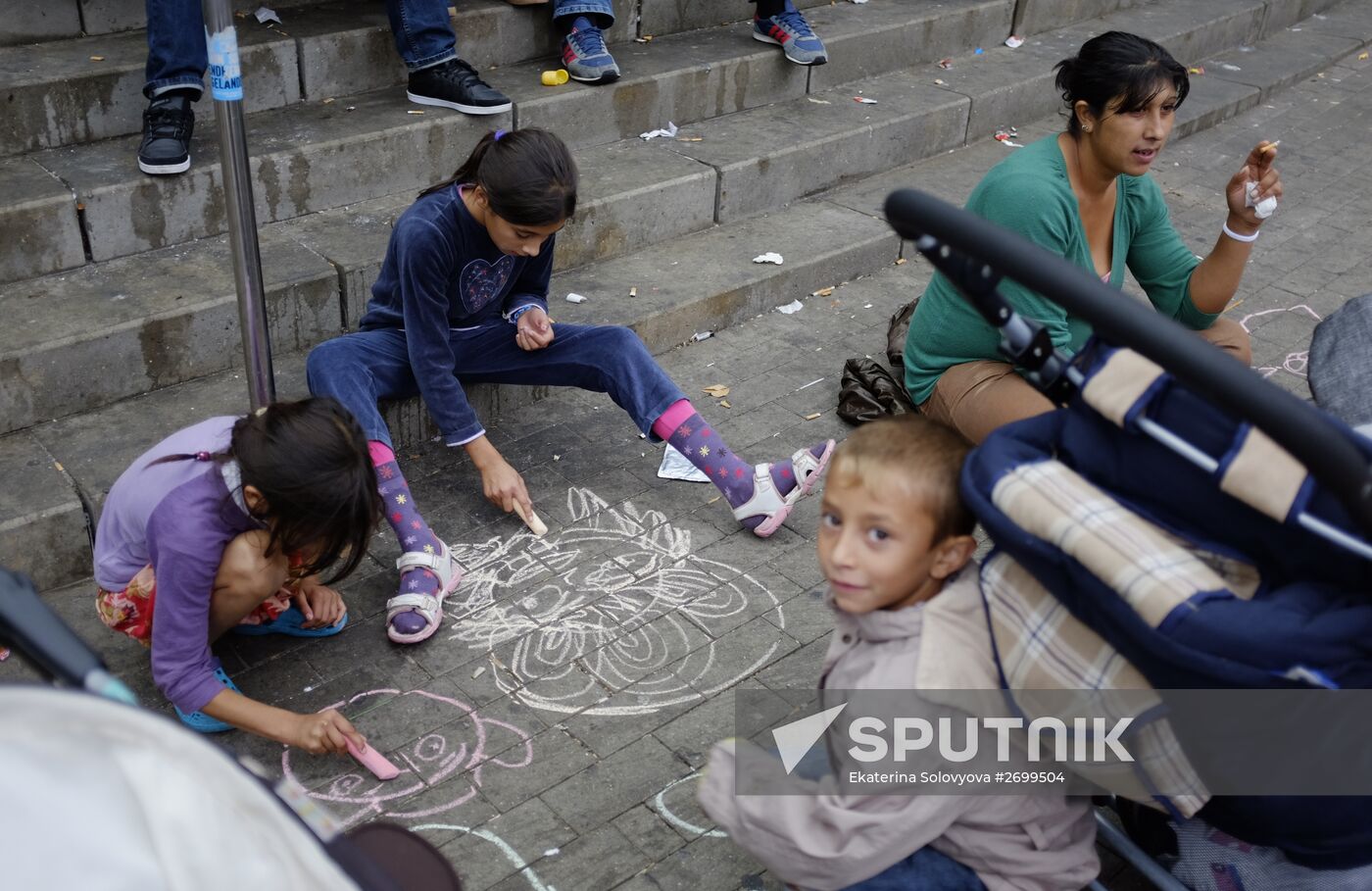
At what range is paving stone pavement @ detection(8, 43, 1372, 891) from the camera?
8.18 ft

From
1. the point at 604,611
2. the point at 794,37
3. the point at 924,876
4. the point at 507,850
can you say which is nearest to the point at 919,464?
the point at 924,876

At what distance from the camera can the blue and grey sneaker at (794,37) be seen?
5.47 metres

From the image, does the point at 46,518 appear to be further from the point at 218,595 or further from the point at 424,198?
the point at 424,198

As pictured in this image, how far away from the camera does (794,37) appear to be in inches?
215

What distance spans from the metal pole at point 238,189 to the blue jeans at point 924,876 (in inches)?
72.5

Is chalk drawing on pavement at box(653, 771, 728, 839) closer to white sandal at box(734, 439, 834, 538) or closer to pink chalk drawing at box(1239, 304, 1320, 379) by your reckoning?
→ white sandal at box(734, 439, 834, 538)

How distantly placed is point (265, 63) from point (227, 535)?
8.03 ft

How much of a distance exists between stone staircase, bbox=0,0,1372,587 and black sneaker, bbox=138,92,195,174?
58 mm

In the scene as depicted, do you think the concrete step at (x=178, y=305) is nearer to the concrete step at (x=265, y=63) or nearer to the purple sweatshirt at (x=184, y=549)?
the concrete step at (x=265, y=63)

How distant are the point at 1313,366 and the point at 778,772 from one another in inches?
53.6

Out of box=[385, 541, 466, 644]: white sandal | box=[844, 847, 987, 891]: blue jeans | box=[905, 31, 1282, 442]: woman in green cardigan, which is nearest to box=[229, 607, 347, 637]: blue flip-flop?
box=[385, 541, 466, 644]: white sandal

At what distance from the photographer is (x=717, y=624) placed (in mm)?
3100

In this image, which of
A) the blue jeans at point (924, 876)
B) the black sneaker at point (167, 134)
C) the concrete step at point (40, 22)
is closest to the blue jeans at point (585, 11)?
the black sneaker at point (167, 134)

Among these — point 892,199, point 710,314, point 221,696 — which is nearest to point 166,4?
point 710,314
